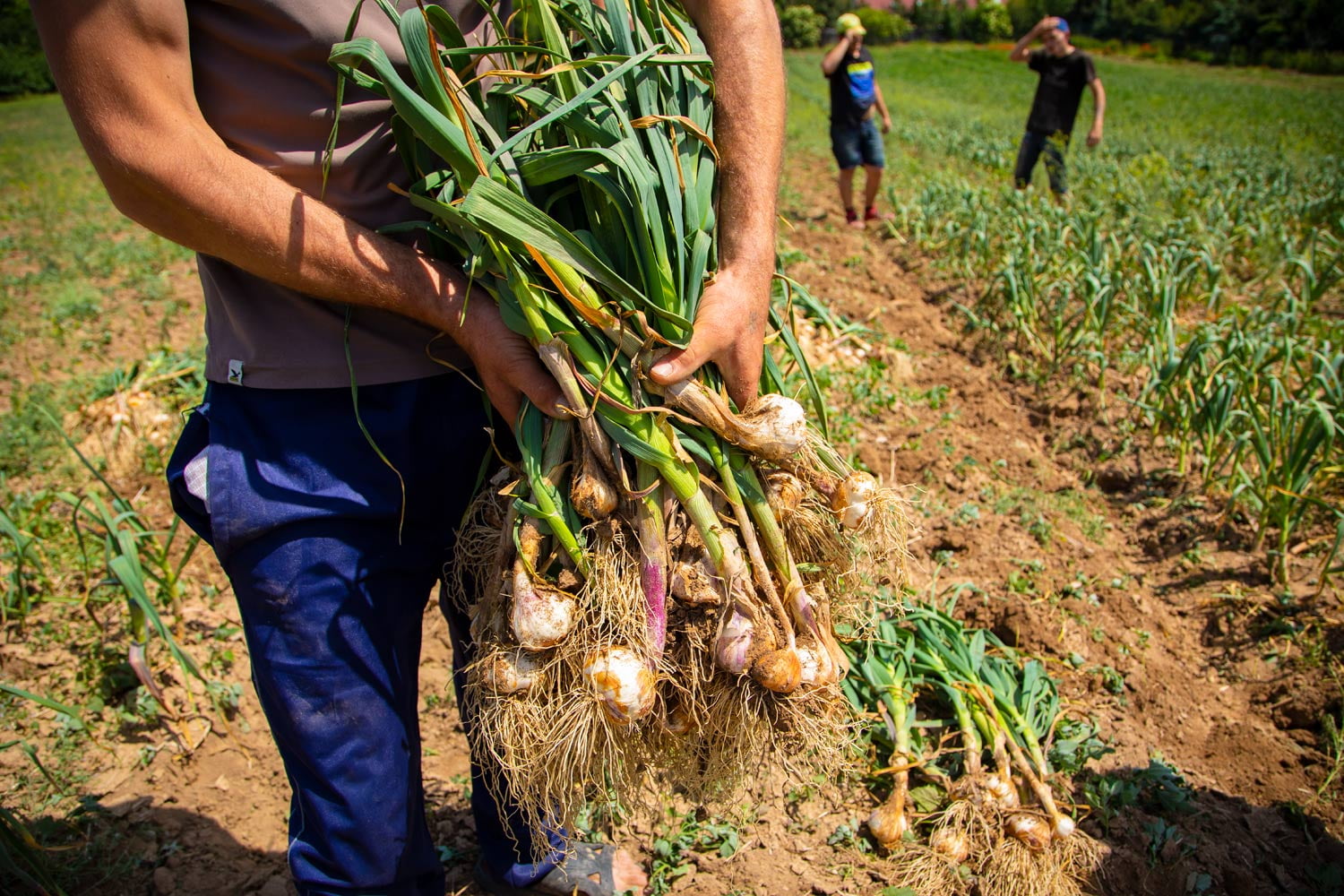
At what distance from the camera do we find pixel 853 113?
6.59m

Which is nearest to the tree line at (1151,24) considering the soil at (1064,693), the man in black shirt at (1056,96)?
the man in black shirt at (1056,96)

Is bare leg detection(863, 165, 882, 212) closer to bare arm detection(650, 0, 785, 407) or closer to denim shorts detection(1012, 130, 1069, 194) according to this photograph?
denim shorts detection(1012, 130, 1069, 194)

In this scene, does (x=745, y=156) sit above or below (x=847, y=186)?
above

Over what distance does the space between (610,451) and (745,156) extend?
521mm

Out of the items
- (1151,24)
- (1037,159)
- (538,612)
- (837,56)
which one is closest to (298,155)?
(538,612)

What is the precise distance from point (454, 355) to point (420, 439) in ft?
0.49

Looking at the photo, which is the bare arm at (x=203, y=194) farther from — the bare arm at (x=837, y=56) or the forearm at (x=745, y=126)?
the bare arm at (x=837, y=56)

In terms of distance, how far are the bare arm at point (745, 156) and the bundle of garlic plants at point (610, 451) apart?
32mm

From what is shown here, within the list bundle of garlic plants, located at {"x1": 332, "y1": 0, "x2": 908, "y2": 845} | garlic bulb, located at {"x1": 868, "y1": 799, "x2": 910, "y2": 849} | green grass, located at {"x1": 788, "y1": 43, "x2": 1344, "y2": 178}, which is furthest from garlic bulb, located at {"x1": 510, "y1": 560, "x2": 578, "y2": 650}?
green grass, located at {"x1": 788, "y1": 43, "x2": 1344, "y2": 178}

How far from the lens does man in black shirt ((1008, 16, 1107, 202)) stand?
639 centimetres

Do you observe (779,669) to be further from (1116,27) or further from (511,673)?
(1116,27)

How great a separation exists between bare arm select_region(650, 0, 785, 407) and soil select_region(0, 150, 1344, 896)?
1.22 metres

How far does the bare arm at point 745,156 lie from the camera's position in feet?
4.16

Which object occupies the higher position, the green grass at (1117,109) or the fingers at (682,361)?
the fingers at (682,361)
